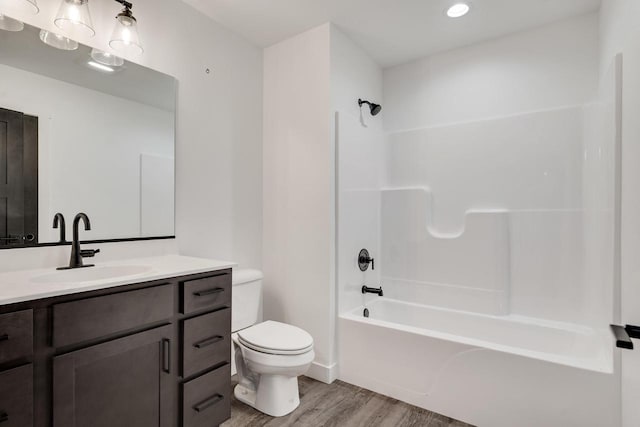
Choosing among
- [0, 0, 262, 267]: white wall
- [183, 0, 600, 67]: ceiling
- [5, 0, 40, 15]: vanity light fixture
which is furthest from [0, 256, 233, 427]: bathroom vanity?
[183, 0, 600, 67]: ceiling

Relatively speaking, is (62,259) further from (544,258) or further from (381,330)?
(544,258)

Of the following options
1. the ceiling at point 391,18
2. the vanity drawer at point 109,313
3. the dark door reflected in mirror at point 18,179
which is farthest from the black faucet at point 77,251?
the ceiling at point 391,18

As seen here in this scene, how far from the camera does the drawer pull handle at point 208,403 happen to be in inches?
64.0

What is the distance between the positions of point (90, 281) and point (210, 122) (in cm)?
137

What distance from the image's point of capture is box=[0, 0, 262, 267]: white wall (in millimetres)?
2039

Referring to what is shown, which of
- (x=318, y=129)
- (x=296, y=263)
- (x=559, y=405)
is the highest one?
(x=318, y=129)

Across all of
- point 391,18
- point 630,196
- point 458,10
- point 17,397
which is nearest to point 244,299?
point 17,397

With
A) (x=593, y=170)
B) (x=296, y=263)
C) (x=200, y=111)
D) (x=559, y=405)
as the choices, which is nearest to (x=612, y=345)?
(x=559, y=405)

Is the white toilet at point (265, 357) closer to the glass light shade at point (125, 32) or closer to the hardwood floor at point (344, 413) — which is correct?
the hardwood floor at point (344, 413)

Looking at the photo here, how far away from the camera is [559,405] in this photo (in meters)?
1.69

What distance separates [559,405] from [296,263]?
69.3 inches

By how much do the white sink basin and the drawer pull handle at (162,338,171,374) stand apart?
1.11 feet

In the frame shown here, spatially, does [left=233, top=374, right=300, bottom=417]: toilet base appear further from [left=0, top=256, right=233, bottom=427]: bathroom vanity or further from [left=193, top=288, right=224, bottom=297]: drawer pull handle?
[left=193, top=288, right=224, bottom=297]: drawer pull handle

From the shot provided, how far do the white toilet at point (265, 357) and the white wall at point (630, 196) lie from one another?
4.76 ft
